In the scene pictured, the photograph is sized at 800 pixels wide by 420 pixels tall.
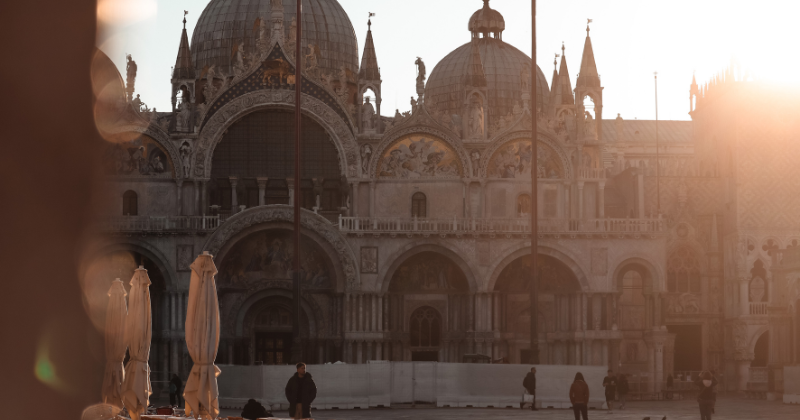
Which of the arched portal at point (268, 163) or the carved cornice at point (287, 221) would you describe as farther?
the arched portal at point (268, 163)

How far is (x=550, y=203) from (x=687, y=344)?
10674mm

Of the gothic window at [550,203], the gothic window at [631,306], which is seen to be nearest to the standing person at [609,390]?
the gothic window at [550,203]

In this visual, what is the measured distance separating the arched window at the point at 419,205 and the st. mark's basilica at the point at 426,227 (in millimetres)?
104

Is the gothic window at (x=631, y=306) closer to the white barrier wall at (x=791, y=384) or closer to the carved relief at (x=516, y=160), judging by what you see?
the carved relief at (x=516, y=160)

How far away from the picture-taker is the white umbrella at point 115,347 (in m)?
24.1

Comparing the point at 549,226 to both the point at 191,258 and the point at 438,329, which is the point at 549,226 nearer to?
the point at 438,329

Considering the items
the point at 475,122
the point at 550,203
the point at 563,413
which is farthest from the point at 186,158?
the point at 563,413

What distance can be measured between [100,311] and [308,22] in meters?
40.6

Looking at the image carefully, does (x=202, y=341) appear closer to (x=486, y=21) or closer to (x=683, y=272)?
(x=683, y=272)

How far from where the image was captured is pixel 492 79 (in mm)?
69125

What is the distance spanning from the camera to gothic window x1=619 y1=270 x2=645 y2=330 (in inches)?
2312

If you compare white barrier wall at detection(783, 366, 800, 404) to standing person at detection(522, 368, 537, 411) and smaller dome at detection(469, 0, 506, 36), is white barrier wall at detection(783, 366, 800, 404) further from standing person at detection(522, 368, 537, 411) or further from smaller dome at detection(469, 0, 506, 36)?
smaller dome at detection(469, 0, 506, 36)

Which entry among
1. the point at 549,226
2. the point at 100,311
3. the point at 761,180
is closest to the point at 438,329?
the point at 549,226

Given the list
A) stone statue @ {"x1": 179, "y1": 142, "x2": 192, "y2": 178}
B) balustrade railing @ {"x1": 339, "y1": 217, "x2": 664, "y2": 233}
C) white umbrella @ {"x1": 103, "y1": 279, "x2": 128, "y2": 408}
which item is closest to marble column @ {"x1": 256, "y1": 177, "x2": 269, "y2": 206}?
stone statue @ {"x1": 179, "y1": 142, "x2": 192, "y2": 178}
